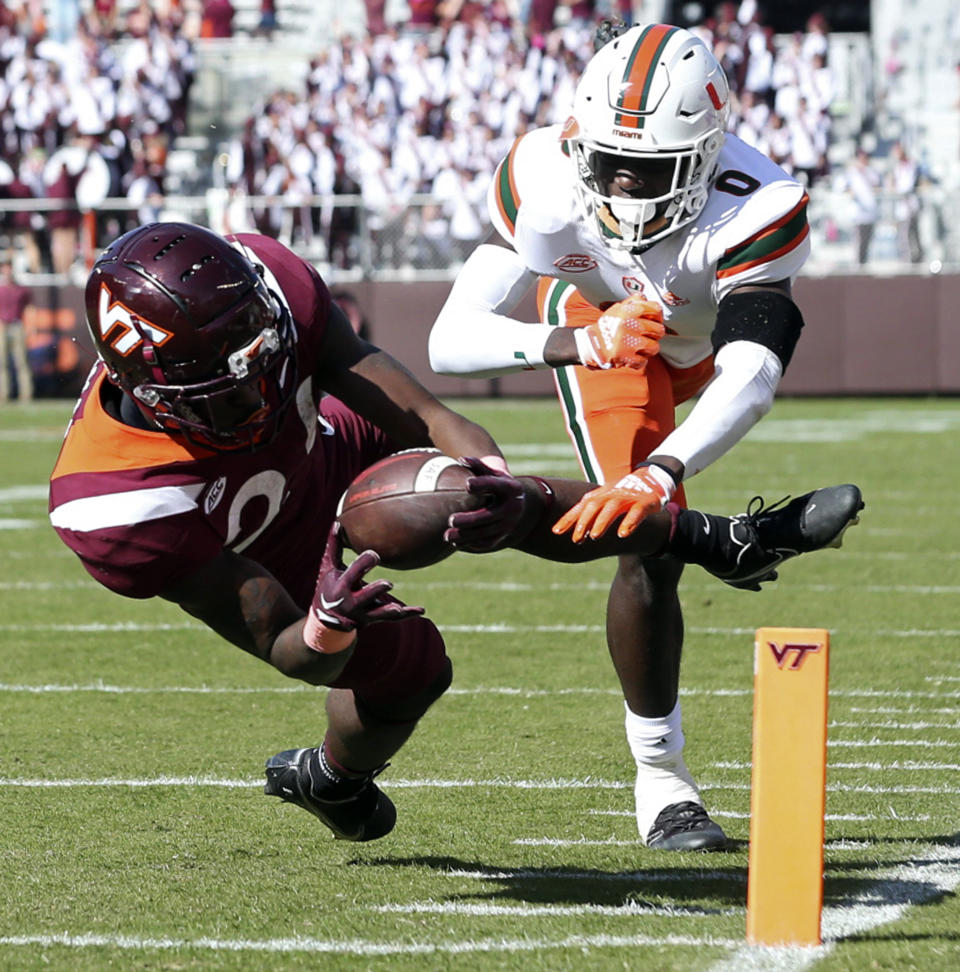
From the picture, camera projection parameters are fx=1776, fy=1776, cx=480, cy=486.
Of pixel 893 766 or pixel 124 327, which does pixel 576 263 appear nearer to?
pixel 124 327

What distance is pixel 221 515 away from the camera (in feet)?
11.1

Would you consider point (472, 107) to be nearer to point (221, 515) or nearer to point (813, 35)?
point (813, 35)

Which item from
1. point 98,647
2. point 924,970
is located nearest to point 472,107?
point 98,647

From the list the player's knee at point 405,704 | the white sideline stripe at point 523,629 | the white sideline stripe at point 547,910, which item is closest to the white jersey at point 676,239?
the player's knee at point 405,704

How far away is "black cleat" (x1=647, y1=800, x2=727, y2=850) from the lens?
368cm

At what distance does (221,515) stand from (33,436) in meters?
10.6

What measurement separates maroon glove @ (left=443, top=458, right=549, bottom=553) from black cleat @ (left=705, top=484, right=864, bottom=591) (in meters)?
0.50

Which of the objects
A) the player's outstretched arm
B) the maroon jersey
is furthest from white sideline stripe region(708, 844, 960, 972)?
the maroon jersey

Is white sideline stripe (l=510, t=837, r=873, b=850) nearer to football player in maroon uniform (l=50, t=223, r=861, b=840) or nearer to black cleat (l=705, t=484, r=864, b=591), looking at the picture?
football player in maroon uniform (l=50, t=223, r=861, b=840)

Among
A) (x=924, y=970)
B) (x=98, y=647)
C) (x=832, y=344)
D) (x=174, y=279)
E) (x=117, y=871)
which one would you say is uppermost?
(x=174, y=279)

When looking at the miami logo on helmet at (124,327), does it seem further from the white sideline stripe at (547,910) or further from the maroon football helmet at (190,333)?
the white sideline stripe at (547,910)

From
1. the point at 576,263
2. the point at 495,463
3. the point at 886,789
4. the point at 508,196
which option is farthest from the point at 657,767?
the point at 508,196

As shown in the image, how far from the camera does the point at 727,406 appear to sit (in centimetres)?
351

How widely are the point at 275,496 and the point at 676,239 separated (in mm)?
1054
